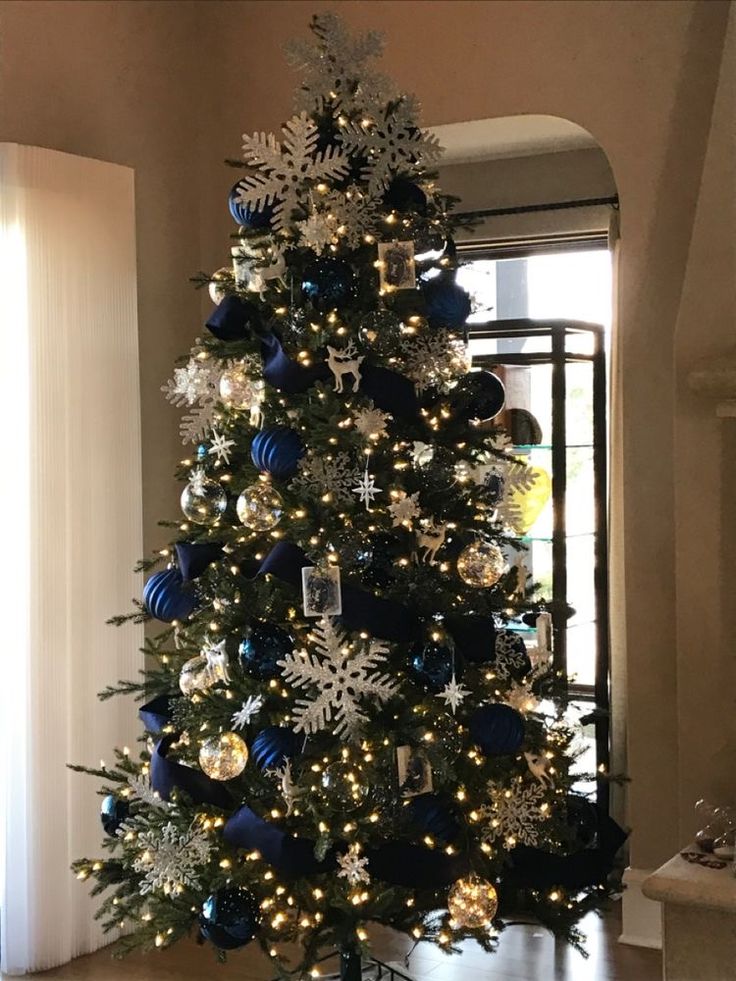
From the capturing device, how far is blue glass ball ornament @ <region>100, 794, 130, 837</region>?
3.24 metres

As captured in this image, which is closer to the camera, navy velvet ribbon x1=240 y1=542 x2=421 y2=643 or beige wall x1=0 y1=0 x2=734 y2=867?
navy velvet ribbon x1=240 y1=542 x2=421 y2=643

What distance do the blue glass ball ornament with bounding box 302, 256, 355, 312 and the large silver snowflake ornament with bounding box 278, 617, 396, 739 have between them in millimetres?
773

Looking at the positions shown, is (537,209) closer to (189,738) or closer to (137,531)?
(137,531)

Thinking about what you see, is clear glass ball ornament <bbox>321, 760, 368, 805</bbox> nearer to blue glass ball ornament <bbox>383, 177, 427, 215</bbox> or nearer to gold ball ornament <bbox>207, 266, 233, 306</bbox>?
gold ball ornament <bbox>207, 266, 233, 306</bbox>

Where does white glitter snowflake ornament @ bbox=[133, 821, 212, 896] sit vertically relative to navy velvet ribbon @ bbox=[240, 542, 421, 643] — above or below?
below

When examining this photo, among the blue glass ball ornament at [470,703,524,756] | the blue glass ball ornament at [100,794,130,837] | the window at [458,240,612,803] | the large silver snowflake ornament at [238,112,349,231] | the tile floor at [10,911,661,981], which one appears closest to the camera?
the blue glass ball ornament at [470,703,524,756]

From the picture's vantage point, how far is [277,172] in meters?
3.05

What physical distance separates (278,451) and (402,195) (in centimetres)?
75

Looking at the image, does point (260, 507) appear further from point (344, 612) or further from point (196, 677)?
point (196, 677)

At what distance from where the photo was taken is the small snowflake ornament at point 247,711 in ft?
9.52

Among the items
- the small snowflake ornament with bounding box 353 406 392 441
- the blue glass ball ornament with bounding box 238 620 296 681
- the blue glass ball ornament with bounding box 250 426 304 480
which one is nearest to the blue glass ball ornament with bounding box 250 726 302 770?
the blue glass ball ornament with bounding box 238 620 296 681

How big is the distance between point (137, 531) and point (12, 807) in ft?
3.23

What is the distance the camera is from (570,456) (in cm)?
477

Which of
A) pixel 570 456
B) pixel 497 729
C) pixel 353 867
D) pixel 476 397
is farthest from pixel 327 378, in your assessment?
pixel 570 456
